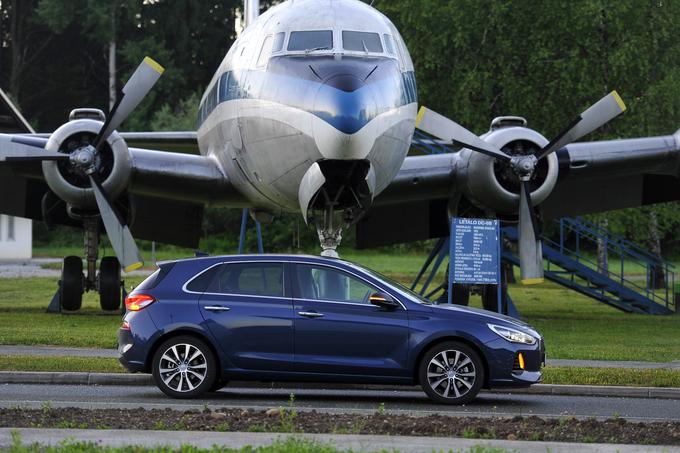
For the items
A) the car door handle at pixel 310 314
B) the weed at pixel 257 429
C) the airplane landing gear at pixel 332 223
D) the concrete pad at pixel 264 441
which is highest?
the airplane landing gear at pixel 332 223

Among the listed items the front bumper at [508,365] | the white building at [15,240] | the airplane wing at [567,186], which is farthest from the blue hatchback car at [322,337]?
the white building at [15,240]

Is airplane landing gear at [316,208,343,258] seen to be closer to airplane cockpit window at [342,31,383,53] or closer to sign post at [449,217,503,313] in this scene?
sign post at [449,217,503,313]

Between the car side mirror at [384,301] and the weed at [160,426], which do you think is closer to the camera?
the weed at [160,426]

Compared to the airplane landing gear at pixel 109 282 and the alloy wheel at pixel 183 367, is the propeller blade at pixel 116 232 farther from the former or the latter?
the alloy wheel at pixel 183 367

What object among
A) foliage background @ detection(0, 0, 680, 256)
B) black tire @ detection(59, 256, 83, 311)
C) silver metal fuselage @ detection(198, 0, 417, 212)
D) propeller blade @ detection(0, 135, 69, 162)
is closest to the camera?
silver metal fuselage @ detection(198, 0, 417, 212)

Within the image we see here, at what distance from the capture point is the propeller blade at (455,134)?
867 inches

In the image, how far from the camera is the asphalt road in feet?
40.8

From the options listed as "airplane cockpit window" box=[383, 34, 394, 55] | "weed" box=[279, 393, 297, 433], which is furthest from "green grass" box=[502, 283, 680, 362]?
"weed" box=[279, 393, 297, 433]

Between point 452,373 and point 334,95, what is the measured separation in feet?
19.3

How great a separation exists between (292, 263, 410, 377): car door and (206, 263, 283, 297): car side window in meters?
0.38

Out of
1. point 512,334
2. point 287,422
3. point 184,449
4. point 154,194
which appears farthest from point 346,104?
point 184,449

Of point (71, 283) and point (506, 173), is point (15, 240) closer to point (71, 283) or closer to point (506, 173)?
point (71, 283)

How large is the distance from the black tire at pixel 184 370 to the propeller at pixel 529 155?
974 cm

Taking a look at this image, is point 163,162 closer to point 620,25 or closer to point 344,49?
point 344,49
